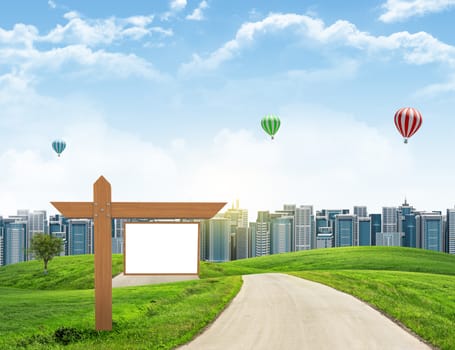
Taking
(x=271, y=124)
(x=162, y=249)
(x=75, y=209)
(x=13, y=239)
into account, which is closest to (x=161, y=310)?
(x=162, y=249)

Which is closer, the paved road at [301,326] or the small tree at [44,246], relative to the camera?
the paved road at [301,326]

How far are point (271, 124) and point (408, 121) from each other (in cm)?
1583

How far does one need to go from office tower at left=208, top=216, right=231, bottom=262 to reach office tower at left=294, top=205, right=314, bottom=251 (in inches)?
1236

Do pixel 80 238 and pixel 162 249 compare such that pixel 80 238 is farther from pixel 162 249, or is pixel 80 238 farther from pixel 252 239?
pixel 162 249

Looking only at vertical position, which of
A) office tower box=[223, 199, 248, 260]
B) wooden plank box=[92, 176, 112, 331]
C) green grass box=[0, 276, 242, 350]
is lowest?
office tower box=[223, 199, 248, 260]

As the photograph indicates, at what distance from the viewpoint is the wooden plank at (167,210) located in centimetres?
1811

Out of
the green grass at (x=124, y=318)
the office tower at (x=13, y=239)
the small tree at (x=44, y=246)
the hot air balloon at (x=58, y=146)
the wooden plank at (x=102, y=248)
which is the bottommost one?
the office tower at (x=13, y=239)

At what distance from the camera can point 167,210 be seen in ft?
60.1

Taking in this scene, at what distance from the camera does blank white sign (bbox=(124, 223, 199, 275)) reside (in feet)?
57.5

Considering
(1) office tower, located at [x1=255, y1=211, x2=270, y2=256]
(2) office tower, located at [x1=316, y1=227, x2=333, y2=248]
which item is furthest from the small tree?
(2) office tower, located at [x1=316, y1=227, x2=333, y2=248]

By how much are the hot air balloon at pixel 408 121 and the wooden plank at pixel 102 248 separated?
114ft

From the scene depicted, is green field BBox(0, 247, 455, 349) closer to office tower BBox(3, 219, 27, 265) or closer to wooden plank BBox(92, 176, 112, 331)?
wooden plank BBox(92, 176, 112, 331)

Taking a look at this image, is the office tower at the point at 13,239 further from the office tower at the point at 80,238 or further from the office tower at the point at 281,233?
the office tower at the point at 281,233

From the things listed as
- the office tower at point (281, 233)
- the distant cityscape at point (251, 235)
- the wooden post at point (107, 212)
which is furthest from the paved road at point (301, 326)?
the office tower at point (281, 233)
